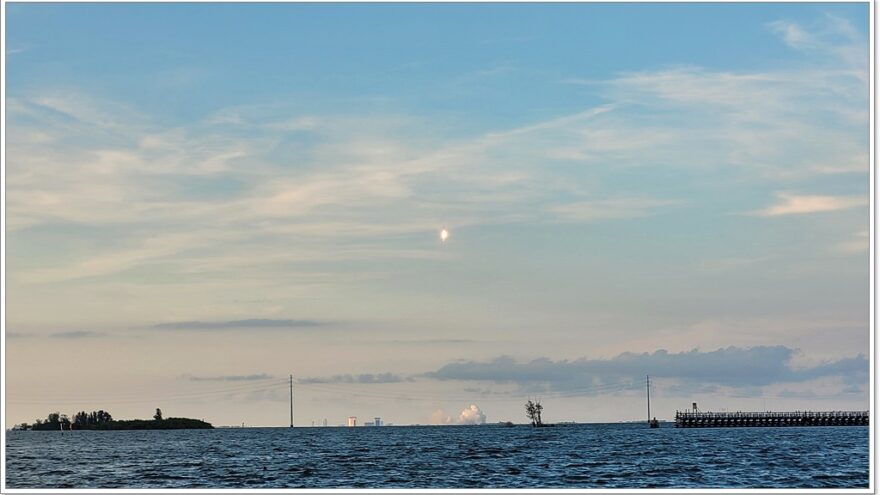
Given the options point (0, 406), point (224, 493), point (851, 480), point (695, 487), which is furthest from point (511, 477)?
point (0, 406)

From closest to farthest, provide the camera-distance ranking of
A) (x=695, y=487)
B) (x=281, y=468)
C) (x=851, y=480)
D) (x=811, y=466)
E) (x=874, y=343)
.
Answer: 1. (x=874, y=343)
2. (x=695, y=487)
3. (x=851, y=480)
4. (x=811, y=466)
5. (x=281, y=468)

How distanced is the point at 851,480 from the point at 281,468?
53040mm

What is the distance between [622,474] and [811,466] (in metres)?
21.4

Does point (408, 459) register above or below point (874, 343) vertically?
below

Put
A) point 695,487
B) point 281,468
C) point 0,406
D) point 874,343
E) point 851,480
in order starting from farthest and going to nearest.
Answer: point 281,468 → point 851,480 → point 695,487 → point 0,406 → point 874,343

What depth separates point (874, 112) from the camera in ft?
143

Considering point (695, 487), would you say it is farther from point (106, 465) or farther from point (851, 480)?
point (106, 465)

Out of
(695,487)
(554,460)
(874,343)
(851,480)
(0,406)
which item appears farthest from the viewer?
(554,460)

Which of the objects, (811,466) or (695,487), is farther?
(811,466)

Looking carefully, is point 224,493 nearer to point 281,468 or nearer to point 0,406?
point 0,406

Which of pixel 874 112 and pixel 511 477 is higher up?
pixel 874 112

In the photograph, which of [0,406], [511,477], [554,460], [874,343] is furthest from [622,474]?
[0,406]

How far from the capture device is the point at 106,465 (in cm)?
11481

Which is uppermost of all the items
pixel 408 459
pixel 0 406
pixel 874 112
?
pixel 874 112
